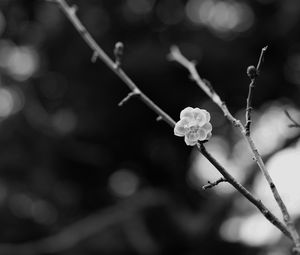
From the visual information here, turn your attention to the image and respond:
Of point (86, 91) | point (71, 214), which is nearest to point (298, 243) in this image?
point (86, 91)

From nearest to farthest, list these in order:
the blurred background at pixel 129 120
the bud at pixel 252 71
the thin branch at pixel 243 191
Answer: the thin branch at pixel 243 191 → the bud at pixel 252 71 → the blurred background at pixel 129 120

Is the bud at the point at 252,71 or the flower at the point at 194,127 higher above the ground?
the bud at the point at 252,71

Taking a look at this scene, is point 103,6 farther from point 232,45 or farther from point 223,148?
point 223,148

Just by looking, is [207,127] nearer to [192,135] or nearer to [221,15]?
[192,135]

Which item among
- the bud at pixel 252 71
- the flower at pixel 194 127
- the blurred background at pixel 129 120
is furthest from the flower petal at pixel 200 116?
the blurred background at pixel 129 120

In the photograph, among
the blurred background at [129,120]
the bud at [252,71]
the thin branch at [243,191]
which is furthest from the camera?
the blurred background at [129,120]

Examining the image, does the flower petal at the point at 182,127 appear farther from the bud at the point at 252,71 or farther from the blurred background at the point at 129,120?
the blurred background at the point at 129,120

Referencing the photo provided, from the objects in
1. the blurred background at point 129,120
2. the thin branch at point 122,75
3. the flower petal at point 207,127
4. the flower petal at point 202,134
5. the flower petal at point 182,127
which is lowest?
the flower petal at point 202,134
